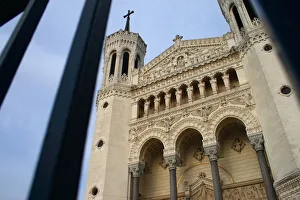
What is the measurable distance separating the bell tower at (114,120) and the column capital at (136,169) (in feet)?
0.86

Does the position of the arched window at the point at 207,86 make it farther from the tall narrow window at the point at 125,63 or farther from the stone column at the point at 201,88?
the tall narrow window at the point at 125,63

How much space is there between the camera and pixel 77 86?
97 cm

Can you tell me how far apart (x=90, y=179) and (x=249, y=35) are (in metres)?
9.23

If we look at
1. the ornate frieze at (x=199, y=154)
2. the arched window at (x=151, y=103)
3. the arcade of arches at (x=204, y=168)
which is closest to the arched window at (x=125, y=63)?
the arched window at (x=151, y=103)

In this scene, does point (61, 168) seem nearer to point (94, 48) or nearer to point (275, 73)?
point (94, 48)

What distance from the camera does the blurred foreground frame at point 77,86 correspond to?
66cm

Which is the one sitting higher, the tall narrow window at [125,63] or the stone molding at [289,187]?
the tall narrow window at [125,63]

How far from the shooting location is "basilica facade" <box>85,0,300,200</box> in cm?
884

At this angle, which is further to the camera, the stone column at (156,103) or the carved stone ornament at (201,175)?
the stone column at (156,103)

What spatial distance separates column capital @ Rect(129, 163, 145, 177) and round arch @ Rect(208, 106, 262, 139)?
3.40 meters

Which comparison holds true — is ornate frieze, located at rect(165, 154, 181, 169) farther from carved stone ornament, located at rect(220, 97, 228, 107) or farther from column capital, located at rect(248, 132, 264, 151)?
column capital, located at rect(248, 132, 264, 151)

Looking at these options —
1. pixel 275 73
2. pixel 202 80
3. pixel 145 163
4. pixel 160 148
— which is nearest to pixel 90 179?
pixel 145 163

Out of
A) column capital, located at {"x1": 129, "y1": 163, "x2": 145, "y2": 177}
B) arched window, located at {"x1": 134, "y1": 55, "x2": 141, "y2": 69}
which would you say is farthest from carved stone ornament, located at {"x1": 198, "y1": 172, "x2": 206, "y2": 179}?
arched window, located at {"x1": 134, "y1": 55, "x2": 141, "y2": 69}

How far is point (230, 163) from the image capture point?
10734 mm
